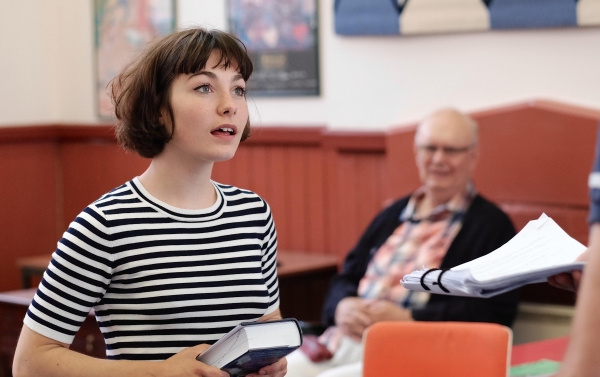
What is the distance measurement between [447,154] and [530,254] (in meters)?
1.93

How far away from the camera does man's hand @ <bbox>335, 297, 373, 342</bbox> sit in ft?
9.82

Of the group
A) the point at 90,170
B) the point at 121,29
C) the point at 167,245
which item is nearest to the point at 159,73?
the point at 167,245

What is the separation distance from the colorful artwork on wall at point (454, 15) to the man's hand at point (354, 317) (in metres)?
1.14

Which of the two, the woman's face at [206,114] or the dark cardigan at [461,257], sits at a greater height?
the woman's face at [206,114]

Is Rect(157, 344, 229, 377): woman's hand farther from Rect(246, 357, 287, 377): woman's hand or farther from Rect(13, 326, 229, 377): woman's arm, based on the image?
Rect(246, 357, 287, 377): woman's hand

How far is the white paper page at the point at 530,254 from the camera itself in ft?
3.96

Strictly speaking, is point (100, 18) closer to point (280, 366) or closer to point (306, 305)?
point (306, 305)

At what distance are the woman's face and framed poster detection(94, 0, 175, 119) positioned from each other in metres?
2.87

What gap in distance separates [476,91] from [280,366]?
211 centimetres

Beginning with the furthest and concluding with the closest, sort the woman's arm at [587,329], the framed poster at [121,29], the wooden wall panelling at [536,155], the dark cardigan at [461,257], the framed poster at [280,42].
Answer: the framed poster at [121,29]
the framed poster at [280,42]
the wooden wall panelling at [536,155]
the dark cardigan at [461,257]
the woman's arm at [587,329]

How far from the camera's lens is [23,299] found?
3.40 m

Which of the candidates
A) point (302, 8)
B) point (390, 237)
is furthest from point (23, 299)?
point (302, 8)

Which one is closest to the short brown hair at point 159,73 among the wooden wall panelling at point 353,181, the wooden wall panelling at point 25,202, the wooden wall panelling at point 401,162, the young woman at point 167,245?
the young woman at point 167,245

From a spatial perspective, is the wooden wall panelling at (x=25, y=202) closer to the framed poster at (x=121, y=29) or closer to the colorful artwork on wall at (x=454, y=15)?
the framed poster at (x=121, y=29)
